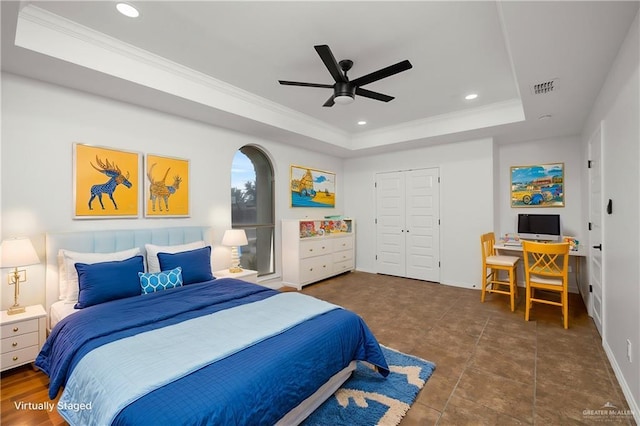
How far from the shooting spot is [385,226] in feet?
19.2

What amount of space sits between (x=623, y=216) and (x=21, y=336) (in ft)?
15.2

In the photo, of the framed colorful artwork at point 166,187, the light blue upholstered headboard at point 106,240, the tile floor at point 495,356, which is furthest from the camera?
the framed colorful artwork at point 166,187

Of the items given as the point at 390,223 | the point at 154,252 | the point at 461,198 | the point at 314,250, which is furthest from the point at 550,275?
the point at 154,252

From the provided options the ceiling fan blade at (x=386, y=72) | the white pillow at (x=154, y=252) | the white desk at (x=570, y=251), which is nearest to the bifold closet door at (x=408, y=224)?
the white desk at (x=570, y=251)

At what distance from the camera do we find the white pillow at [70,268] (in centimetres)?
253

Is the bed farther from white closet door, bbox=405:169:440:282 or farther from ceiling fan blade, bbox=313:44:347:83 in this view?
white closet door, bbox=405:169:440:282

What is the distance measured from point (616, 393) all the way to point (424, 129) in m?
3.78

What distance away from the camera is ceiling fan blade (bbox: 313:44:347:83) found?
2135mm

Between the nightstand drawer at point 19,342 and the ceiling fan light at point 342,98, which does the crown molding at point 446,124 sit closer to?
the ceiling fan light at point 342,98

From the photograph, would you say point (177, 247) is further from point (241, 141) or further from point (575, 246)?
point (575, 246)

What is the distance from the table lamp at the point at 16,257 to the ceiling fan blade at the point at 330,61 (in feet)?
9.03

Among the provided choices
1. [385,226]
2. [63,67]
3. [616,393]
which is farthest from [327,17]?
[385,226]

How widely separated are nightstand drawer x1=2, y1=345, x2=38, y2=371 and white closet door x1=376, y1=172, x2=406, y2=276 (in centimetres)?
506

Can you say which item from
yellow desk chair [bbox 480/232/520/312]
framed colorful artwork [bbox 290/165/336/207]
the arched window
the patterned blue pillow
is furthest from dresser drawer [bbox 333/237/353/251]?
the patterned blue pillow
